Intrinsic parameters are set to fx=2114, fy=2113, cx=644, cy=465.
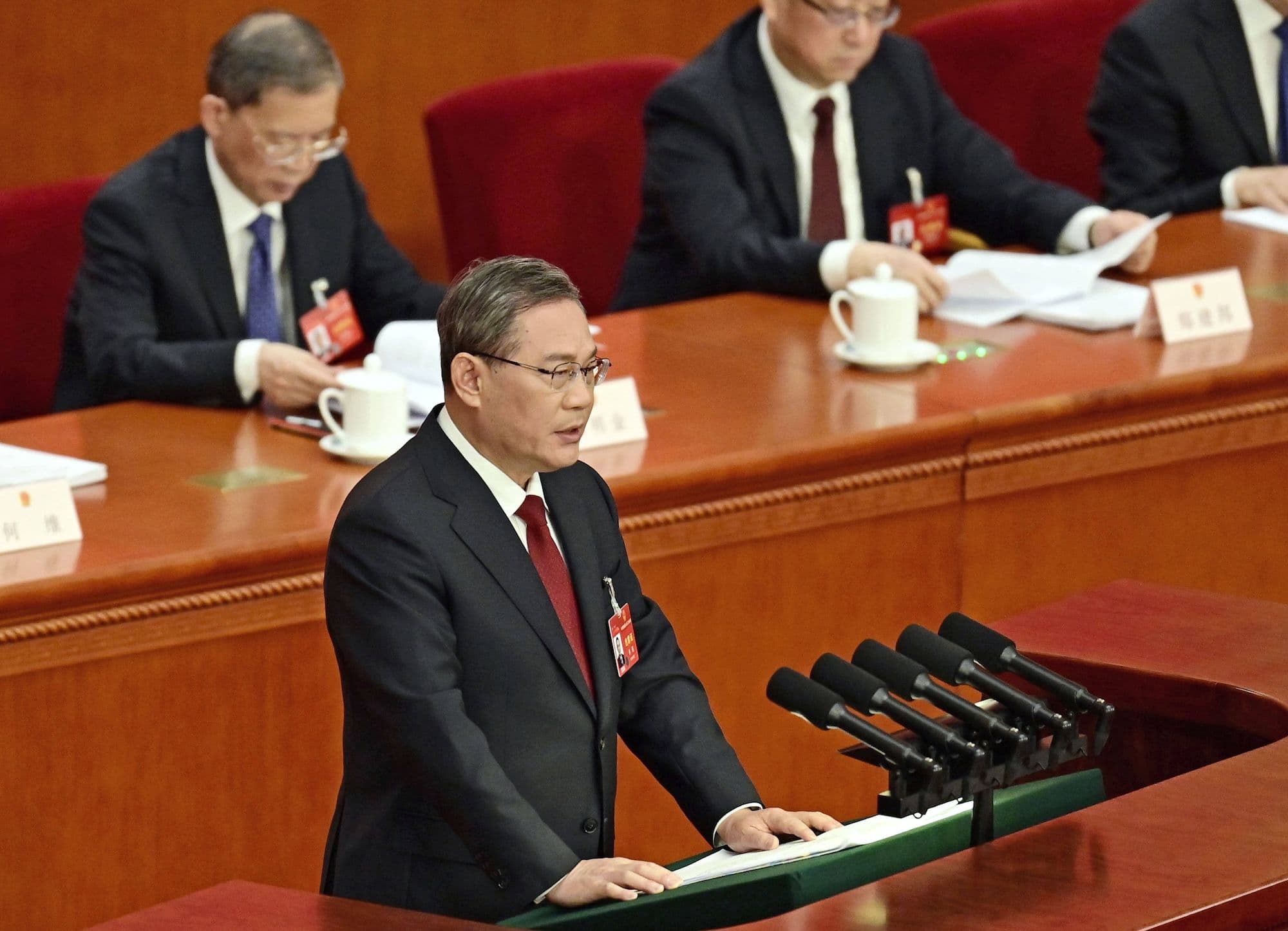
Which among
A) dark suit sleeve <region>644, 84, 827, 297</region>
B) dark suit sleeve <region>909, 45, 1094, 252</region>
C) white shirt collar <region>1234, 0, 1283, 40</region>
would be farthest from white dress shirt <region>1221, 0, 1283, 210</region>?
dark suit sleeve <region>644, 84, 827, 297</region>

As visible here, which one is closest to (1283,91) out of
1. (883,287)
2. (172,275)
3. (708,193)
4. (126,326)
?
(708,193)

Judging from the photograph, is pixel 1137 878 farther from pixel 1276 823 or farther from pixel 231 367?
pixel 231 367

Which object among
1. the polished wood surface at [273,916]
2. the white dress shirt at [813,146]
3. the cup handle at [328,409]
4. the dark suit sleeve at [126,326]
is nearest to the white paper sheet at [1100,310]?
the white dress shirt at [813,146]

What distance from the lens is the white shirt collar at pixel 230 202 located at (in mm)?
3459

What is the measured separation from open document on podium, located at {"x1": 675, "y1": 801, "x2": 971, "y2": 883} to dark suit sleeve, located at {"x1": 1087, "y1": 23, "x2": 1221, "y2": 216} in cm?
284

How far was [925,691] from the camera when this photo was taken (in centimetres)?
165

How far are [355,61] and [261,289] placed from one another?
161 centimetres

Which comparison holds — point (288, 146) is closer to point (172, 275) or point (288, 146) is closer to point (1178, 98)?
point (172, 275)

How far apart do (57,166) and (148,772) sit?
2.48 metres

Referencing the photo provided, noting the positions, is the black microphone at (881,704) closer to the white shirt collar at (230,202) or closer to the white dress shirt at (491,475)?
the white dress shirt at (491,475)

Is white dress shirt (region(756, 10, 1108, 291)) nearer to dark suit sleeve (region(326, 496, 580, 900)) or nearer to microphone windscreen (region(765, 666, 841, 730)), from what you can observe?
dark suit sleeve (region(326, 496, 580, 900))

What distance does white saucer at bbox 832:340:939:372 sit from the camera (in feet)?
10.7

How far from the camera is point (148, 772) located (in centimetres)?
252

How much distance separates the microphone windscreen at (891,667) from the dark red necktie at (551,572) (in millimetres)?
423
